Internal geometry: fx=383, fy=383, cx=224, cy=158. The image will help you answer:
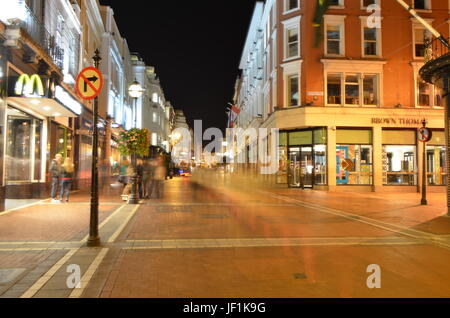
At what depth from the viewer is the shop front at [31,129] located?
12883mm

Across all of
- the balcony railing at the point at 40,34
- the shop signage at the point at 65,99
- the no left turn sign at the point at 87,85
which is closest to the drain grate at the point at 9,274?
the no left turn sign at the point at 87,85

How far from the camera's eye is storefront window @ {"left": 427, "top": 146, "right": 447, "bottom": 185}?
82.2ft

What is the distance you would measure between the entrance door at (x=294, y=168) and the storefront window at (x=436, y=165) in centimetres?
843

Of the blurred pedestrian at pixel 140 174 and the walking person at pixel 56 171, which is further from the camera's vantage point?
the blurred pedestrian at pixel 140 174

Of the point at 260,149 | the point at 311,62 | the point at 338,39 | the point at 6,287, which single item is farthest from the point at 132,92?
the point at 260,149

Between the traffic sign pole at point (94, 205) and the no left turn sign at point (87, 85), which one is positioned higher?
the no left turn sign at point (87, 85)

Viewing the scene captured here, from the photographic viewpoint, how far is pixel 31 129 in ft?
55.1

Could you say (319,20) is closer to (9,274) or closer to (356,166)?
(9,274)

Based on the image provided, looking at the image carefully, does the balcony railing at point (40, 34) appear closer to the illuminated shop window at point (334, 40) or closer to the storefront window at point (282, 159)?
the storefront window at point (282, 159)

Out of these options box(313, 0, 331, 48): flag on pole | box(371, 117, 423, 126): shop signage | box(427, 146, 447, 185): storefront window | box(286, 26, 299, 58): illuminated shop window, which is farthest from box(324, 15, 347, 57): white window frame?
box(313, 0, 331, 48): flag on pole

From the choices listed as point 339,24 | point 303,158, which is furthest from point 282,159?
point 339,24

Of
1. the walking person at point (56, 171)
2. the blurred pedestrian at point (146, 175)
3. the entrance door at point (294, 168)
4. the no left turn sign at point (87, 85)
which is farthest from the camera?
the entrance door at point (294, 168)

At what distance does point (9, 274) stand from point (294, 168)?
23285 mm

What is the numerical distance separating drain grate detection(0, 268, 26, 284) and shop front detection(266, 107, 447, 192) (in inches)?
847
